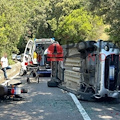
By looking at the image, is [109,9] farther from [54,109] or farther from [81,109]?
[54,109]

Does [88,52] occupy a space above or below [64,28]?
below

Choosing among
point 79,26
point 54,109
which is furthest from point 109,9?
point 79,26

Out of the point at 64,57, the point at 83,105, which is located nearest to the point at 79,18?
the point at 64,57

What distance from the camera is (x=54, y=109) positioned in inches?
264

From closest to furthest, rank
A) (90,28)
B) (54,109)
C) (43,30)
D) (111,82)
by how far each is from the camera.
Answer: (54,109) → (111,82) → (90,28) → (43,30)

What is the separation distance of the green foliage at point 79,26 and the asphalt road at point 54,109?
3153 centimetres

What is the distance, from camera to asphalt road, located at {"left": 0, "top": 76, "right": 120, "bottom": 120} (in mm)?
5973

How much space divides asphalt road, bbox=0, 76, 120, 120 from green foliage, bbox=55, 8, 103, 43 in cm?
3153

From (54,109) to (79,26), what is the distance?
110 ft

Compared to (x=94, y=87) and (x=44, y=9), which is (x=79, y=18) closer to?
(x=44, y=9)

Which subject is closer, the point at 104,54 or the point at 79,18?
the point at 104,54

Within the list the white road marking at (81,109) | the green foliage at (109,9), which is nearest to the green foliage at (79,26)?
the green foliage at (109,9)

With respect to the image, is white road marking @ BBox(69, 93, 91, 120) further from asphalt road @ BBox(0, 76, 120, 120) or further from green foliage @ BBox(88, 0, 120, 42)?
green foliage @ BBox(88, 0, 120, 42)

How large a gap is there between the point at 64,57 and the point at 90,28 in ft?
100
